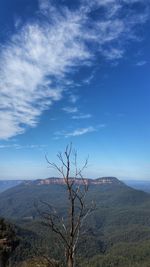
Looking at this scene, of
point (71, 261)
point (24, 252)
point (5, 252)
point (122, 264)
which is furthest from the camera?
point (122, 264)

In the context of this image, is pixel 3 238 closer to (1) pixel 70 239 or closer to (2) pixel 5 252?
(2) pixel 5 252

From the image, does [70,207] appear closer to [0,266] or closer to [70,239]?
[70,239]

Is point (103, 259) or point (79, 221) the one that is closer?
point (79, 221)

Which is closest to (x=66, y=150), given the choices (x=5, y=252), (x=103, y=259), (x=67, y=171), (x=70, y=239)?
(x=67, y=171)

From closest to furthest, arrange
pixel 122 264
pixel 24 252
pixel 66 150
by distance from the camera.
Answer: pixel 66 150
pixel 24 252
pixel 122 264

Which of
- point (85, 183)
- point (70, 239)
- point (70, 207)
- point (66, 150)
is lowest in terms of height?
point (70, 239)

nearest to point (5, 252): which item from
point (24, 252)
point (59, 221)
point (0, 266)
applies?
point (0, 266)

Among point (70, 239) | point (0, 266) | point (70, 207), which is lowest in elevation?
point (0, 266)

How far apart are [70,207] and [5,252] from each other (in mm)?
20914

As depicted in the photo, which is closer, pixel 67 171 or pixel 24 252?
pixel 67 171

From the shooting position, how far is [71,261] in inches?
309

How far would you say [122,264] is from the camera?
196125 millimetres

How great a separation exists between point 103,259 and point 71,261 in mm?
200152

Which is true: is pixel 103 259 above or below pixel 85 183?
below
